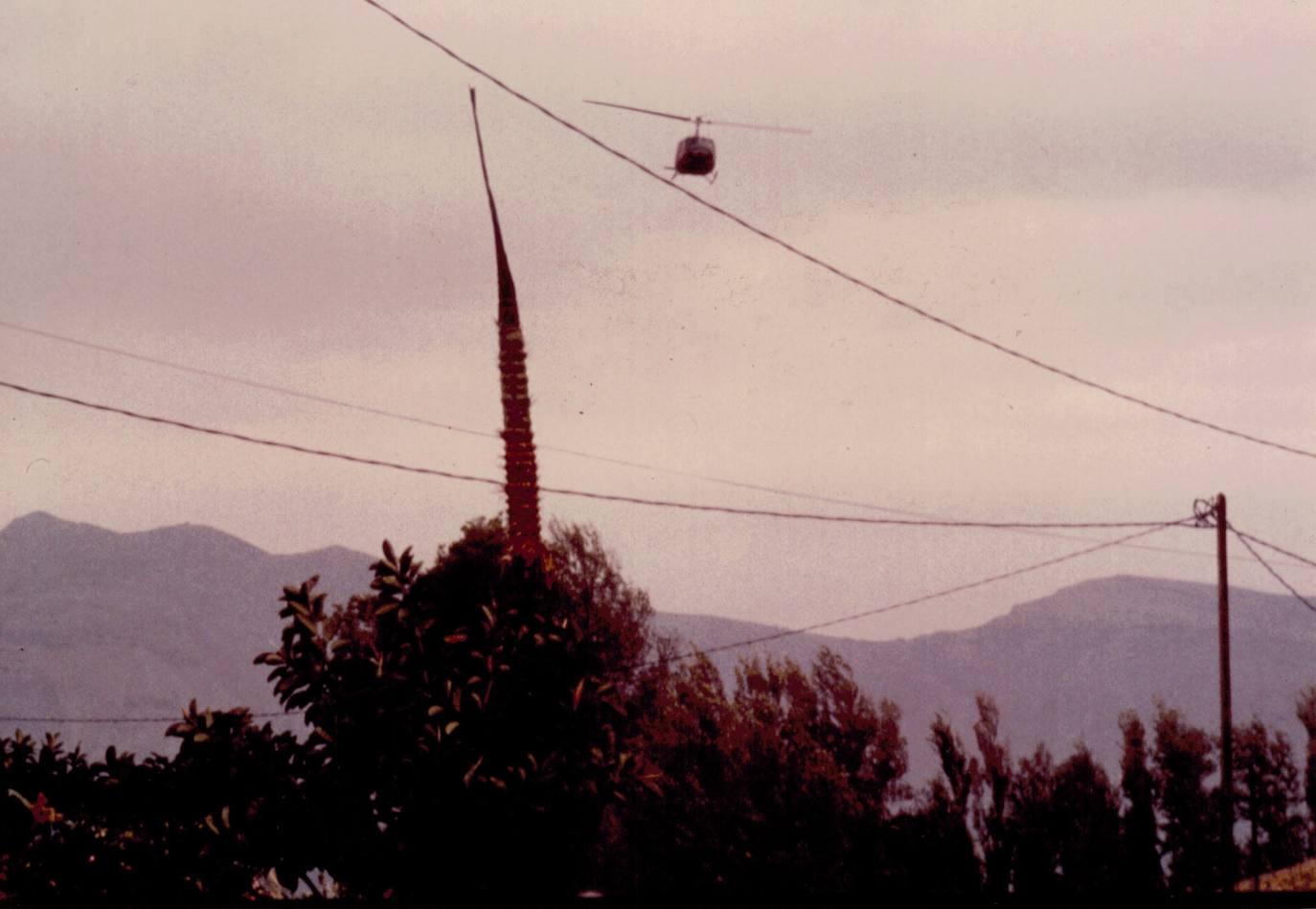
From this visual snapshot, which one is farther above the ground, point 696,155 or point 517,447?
point 696,155

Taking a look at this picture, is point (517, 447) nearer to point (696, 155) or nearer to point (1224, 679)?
point (696, 155)

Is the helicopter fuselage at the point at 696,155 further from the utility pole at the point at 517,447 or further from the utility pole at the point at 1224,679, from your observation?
the utility pole at the point at 1224,679

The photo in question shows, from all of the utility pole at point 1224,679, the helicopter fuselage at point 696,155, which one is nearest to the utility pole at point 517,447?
the helicopter fuselage at point 696,155

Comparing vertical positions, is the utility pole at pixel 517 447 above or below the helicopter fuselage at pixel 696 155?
below

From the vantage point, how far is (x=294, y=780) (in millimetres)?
16984

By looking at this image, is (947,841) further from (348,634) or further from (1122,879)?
(348,634)

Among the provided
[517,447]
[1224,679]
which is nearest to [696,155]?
[517,447]

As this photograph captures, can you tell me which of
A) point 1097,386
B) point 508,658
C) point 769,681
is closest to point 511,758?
point 508,658

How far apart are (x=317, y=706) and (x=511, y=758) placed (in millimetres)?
2493

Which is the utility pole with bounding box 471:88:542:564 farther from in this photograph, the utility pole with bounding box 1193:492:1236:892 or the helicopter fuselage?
the utility pole with bounding box 1193:492:1236:892

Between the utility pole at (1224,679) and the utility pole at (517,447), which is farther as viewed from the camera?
the utility pole at (517,447)

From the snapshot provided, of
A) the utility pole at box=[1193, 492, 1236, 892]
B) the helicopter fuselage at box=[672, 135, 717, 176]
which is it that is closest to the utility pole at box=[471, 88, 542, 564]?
the helicopter fuselage at box=[672, 135, 717, 176]

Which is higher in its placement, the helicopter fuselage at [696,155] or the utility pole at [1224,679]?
the helicopter fuselage at [696,155]

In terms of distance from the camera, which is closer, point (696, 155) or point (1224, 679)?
point (1224, 679)
